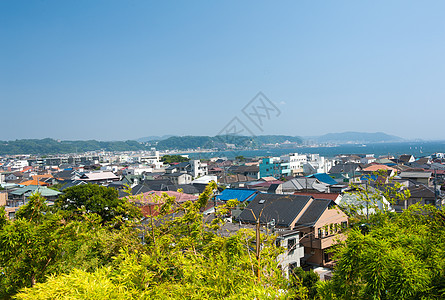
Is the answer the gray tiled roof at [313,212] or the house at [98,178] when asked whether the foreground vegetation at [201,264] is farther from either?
the house at [98,178]

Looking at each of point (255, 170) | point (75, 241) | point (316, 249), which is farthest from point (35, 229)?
point (255, 170)

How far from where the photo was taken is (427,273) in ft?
10.8

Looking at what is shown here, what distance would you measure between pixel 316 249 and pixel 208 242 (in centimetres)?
907

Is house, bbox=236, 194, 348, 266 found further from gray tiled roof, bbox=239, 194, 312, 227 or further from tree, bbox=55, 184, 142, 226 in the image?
tree, bbox=55, 184, 142, 226

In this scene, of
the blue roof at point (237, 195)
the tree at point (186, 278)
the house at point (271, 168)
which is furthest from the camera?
the house at point (271, 168)

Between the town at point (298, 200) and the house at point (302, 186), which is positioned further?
the house at point (302, 186)

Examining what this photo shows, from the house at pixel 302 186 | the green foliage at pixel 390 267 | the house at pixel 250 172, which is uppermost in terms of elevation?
the green foliage at pixel 390 267

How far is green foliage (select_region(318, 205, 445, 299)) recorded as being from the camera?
3221mm

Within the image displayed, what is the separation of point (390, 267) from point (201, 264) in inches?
116

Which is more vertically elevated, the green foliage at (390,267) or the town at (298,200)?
the green foliage at (390,267)

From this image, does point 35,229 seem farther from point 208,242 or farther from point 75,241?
point 208,242

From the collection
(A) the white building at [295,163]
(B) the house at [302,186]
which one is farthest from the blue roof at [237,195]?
(A) the white building at [295,163]

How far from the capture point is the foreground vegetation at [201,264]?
11.2 feet

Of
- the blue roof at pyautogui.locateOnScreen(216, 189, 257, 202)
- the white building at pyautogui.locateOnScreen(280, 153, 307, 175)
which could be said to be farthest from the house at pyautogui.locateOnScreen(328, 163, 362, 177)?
the blue roof at pyautogui.locateOnScreen(216, 189, 257, 202)
